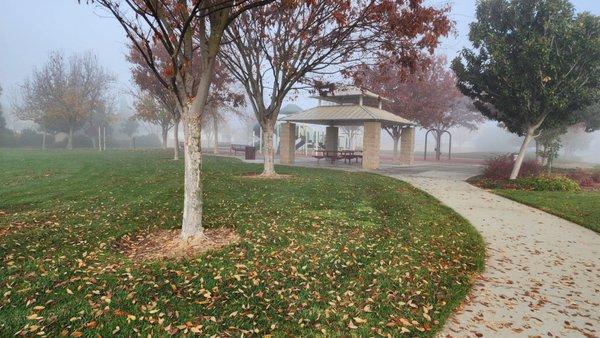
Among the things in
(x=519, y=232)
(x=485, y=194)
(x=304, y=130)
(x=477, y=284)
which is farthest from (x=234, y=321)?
(x=304, y=130)

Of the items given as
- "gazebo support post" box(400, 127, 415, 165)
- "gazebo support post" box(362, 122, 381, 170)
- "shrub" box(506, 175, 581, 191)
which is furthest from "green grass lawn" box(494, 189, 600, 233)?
"gazebo support post" box(400, 127, 415, 165)

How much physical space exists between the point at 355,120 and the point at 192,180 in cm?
1626

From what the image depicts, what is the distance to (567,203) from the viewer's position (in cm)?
1110

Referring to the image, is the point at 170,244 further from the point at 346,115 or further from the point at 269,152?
the point at 346,115

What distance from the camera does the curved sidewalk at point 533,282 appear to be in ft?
13.1

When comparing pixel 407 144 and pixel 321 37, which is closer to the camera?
pixel 321 37

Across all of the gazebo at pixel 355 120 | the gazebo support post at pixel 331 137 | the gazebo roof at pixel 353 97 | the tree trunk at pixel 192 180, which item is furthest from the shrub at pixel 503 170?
the tree trunk at pixel 192 180

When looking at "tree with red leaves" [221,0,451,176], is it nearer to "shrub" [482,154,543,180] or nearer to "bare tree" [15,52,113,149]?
"shrub" [482,154,543,180]

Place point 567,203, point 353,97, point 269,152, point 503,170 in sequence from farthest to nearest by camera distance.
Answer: point 353,97, point 503,170, point 269,152, point 567,203

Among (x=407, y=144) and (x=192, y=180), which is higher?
(x=407, y=144)

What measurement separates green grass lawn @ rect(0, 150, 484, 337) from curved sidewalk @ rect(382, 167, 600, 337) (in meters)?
0.30

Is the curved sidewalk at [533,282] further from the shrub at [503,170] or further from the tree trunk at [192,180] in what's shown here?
the shrub at [503,170]

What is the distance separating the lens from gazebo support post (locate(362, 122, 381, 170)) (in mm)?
20344

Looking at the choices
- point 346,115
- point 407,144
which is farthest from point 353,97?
point 407,144
